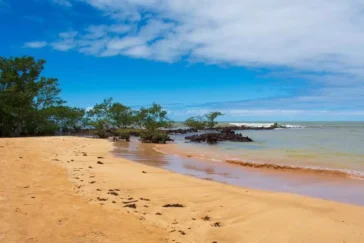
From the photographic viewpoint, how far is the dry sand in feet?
13.1

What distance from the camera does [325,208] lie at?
5.66 metres

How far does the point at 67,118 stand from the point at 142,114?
9.56 metres

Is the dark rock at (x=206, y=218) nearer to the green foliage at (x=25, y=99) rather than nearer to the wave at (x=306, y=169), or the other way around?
the wave at (x=306, y=169)

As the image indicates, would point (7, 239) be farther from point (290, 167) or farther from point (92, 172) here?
point (290, 167)

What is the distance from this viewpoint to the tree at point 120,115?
39750mm

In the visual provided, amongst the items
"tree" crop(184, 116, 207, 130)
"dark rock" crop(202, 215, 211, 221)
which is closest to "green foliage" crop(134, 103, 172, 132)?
"tree" crop(184, 116, 207, 130)

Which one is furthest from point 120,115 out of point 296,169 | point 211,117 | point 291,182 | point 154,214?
point 154,214

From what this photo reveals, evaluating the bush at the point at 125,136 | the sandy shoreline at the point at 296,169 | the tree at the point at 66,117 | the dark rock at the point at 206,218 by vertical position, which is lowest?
the dark rock at the point at 206,218

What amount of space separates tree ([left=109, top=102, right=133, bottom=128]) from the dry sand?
3270 centimetres

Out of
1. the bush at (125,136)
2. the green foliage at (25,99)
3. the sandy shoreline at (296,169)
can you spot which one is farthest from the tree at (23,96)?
the sandy shoreline at (296,169)

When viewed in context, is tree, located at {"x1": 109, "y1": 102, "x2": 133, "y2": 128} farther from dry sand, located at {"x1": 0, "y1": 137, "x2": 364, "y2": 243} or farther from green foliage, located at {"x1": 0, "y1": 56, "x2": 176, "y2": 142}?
dry sand, located at {"x1": 0, "y1": 137, "x2": 364, "y2": 243}

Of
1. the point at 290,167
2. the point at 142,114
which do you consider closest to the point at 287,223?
the point at 290,167

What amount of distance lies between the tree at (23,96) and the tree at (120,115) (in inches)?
376

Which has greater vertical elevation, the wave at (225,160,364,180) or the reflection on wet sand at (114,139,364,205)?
the wave at (225,160,364,180)
